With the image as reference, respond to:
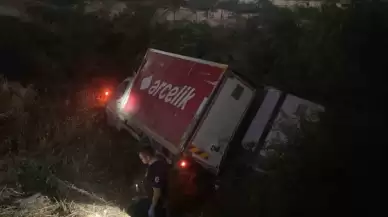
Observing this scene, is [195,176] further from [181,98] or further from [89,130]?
[89,130]

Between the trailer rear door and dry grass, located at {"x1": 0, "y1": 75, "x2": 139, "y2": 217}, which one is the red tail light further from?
dry grass, located at {"x1": 0, "y1": 75, "x2": 139, "y2": 217}

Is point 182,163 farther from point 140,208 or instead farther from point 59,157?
point 59,157

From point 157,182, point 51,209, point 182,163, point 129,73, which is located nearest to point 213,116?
point 182,163

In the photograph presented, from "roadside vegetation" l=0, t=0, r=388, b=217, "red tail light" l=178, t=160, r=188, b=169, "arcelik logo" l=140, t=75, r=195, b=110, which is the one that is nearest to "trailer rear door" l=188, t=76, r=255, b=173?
"red tail light" l=178, t=160, r=188, b=169

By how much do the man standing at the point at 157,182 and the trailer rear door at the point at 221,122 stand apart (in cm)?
103

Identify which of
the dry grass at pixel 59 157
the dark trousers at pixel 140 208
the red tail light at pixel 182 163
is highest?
the red tail light at pixel 182 163

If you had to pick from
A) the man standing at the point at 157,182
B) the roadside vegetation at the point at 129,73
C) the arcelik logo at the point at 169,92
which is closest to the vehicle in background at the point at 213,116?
the arcelik logo at the point at 169,92

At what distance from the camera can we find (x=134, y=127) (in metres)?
7.64

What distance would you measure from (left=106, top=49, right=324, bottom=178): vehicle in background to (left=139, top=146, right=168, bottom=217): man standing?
105cm

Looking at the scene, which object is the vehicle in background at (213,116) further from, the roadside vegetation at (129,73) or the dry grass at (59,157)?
the dry grass at (59,157)

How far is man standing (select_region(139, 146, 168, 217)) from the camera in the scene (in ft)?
16.5

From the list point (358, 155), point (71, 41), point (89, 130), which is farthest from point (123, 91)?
point (358, 155)

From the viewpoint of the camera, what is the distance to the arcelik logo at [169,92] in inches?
261

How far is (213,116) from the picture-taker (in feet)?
20.2
